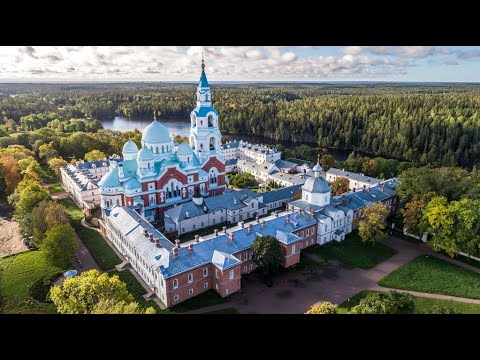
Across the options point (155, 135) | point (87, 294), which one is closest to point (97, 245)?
point (87, 294)

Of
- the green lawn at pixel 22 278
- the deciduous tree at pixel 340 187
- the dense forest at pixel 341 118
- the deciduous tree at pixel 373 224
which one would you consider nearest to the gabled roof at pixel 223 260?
the green lawn at pixel 22 278

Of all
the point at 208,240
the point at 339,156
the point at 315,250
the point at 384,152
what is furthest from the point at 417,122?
the point at 208,240

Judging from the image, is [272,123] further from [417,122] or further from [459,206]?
[459,206]

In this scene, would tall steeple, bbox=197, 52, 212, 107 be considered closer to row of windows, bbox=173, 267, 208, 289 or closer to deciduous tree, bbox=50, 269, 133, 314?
row of windows, bbox=173, 267, 208, 289

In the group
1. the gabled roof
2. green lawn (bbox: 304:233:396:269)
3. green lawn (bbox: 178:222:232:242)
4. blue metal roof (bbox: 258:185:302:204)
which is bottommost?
green lawn (bbox: 304:233:396:269)

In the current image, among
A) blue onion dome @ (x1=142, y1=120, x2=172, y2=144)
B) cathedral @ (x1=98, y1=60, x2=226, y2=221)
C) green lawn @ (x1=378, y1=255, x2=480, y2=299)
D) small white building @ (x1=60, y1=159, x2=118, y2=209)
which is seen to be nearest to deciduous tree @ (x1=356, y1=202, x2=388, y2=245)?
green lawn @ (x1=378, y1=255, x2=480, y2=299)
